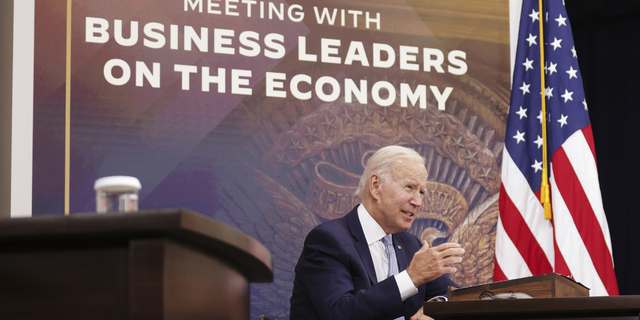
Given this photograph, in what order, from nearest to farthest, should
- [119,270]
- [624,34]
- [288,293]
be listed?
1. [119,270]
2. [288,293]
3. [624,34]

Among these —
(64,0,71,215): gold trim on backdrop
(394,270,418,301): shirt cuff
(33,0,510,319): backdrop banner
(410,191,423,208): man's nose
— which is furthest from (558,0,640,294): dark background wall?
(64,0,71,215): gold trim on backdrop

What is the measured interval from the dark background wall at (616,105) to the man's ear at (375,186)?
7.03 ft

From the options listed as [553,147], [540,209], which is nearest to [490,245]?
[540,209]

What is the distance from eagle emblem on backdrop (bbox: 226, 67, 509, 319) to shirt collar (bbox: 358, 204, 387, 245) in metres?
0.89

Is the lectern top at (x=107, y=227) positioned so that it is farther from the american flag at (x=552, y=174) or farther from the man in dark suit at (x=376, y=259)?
the american flag at (x=552, y=174)

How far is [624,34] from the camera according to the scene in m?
4.61

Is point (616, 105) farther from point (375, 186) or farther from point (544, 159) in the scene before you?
point (375, 186)

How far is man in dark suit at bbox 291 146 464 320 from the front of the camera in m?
2.55

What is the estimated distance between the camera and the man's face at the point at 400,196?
118 inches

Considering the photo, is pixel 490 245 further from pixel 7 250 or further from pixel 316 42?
pixel 7 250

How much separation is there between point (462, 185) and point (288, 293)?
1.19m

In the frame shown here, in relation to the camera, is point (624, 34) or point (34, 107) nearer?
point (34, 107)

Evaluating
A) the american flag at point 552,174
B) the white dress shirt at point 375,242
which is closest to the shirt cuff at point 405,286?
the white dress shirt at point 375,242

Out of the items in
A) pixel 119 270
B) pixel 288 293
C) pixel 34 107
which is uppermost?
pixel 34 107
